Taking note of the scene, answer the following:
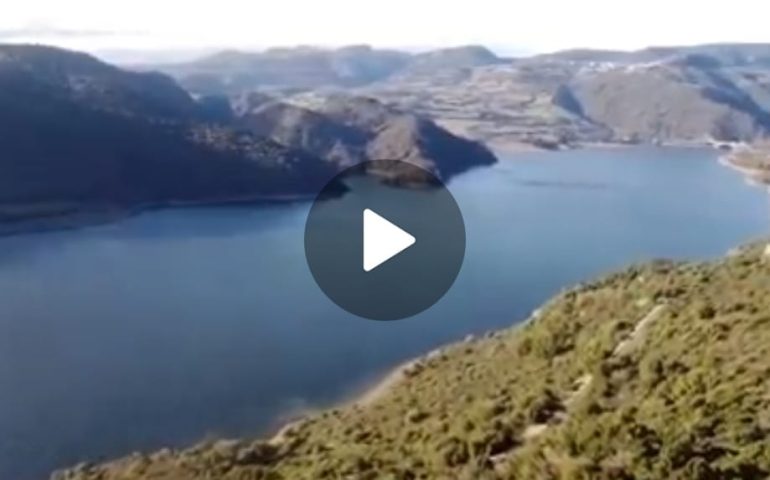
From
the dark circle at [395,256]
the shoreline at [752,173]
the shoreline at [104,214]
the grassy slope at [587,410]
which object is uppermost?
the grassy slope at [587,410]

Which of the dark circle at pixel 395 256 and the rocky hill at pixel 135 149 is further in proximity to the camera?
the rocky hill at pixel 135 149

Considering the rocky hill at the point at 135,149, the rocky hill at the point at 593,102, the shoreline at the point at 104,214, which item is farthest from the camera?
the rocky hill at the point at 593,102

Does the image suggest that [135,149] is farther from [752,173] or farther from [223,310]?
[752,173]

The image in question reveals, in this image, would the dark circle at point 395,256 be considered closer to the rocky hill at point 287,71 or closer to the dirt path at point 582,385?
the dirt path at point 582,385

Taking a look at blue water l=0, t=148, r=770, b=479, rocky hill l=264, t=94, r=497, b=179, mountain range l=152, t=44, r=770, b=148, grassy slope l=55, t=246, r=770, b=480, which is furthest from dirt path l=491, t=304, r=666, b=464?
mountain range l=152, t=44, r=770, b=148

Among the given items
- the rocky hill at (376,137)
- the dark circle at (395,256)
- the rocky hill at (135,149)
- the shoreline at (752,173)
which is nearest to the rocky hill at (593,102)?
the rocky hill at (376,137)

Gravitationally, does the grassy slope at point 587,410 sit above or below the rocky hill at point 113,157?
above

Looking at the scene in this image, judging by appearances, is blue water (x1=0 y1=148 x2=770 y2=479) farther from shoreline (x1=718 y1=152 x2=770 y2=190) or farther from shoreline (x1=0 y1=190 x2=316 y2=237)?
shoreline (x1=718 y1=152 x2=770 y2=190)

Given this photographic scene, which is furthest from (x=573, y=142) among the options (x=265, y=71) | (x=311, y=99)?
(x=265, y=71)
